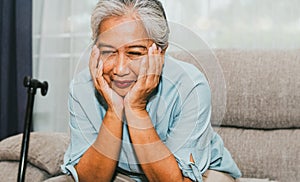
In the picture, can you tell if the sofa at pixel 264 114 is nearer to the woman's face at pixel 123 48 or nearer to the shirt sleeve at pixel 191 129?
the shirt sleeve at pixel 191 129

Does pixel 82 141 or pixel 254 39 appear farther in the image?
pixel 254 39

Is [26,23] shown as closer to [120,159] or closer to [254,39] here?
[254,39]

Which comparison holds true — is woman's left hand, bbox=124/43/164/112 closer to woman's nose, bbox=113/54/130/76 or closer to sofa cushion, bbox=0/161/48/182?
woman's nose, bbox=113/54/130/76

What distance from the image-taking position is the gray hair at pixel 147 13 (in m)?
1.09

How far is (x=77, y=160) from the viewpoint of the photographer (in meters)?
1.34

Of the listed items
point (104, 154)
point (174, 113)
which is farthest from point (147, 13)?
point (104, 154)

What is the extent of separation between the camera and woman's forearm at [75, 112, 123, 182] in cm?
118

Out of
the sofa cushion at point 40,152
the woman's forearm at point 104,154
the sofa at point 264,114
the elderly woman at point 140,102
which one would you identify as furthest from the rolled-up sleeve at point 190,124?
the sofa at point 264,114

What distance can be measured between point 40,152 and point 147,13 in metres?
0.70

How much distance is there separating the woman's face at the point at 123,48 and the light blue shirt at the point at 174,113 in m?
0.09

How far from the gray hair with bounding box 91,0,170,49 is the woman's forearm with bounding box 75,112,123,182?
0.21 meters

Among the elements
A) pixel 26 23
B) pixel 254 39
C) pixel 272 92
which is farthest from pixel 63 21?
pixel 272 92

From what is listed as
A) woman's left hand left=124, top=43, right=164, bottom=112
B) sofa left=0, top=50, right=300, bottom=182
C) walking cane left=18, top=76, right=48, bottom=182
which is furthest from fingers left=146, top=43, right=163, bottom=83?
sofa left=0, top=50, right=300, bottom=182

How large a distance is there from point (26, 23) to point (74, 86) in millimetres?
1430
